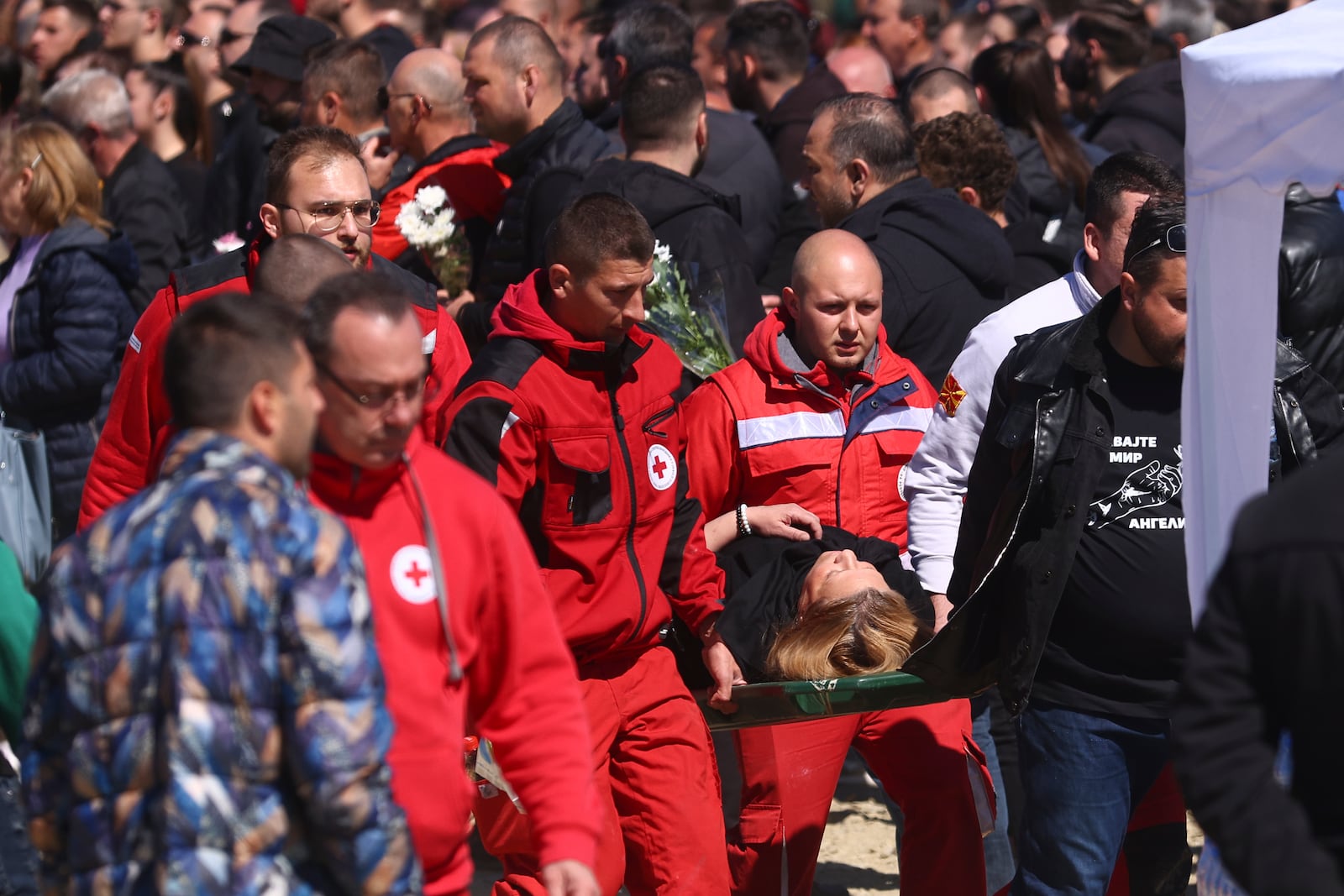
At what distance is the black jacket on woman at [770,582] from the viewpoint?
16.9ft

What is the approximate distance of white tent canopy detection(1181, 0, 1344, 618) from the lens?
3756 millimetres

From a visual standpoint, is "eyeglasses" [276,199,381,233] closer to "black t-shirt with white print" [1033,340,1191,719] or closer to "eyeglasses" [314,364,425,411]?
"eyeglasses" [314,364,425,411]

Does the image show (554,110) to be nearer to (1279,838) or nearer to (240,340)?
(240,340)

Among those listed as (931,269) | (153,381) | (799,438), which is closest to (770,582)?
(799,438)

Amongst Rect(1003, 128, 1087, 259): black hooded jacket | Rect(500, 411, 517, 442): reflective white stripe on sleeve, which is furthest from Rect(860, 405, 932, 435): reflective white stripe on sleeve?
Rect(1003, 128, 1087, 259): black hooded jacket

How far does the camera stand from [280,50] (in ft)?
29.0

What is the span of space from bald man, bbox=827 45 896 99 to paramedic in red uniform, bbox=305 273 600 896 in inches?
251

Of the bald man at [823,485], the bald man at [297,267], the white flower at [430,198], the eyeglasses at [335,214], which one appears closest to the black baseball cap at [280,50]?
the white flower at [430,198]

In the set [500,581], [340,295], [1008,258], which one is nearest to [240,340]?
[340,295]

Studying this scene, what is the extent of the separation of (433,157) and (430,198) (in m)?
0.72

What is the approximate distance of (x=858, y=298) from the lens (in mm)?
5352

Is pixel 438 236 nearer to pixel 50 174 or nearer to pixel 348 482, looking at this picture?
pixel 50 174

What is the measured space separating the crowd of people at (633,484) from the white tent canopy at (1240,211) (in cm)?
24

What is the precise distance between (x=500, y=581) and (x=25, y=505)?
408cm
